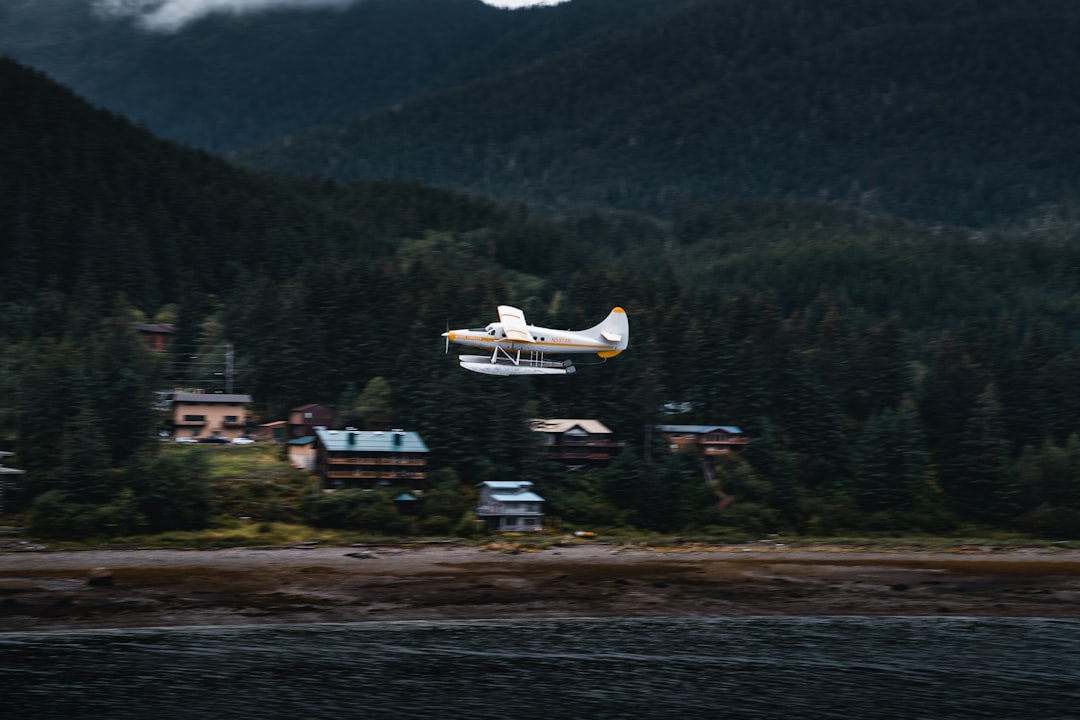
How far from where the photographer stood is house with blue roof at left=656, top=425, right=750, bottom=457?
100375 millimetres

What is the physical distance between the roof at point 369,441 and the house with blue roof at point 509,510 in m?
7.03

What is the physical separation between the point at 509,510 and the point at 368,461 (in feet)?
37.7

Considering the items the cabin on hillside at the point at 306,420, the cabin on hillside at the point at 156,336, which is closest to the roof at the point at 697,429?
the cabin on hillside at the point at 306,420

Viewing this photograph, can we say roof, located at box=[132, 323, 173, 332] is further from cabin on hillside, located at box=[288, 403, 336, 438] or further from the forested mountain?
cabin on hillside, located at box=[288, 403, 336, 438]

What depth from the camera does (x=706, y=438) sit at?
331ft

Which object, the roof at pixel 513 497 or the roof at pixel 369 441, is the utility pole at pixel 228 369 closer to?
the roof at pixel 369 441

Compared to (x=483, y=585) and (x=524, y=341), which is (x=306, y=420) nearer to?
(x=524, y=341)

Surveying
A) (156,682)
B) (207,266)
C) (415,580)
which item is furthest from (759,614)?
(207,266)

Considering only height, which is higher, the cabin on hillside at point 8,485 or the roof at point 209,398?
the roof at point 209,398

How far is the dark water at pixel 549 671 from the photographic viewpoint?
41.5 m

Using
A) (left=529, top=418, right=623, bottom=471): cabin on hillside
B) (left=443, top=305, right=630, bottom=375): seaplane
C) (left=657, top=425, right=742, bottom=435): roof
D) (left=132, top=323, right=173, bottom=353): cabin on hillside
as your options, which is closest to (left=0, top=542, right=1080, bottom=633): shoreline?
(left=443, top=305, right=630, bottom=375): seaplane

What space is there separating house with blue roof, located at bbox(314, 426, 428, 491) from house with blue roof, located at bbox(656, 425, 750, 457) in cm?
2320

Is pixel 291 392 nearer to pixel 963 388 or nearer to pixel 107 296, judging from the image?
pixel 107 296

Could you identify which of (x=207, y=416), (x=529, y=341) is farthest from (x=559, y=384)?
(x=529, y=341)
